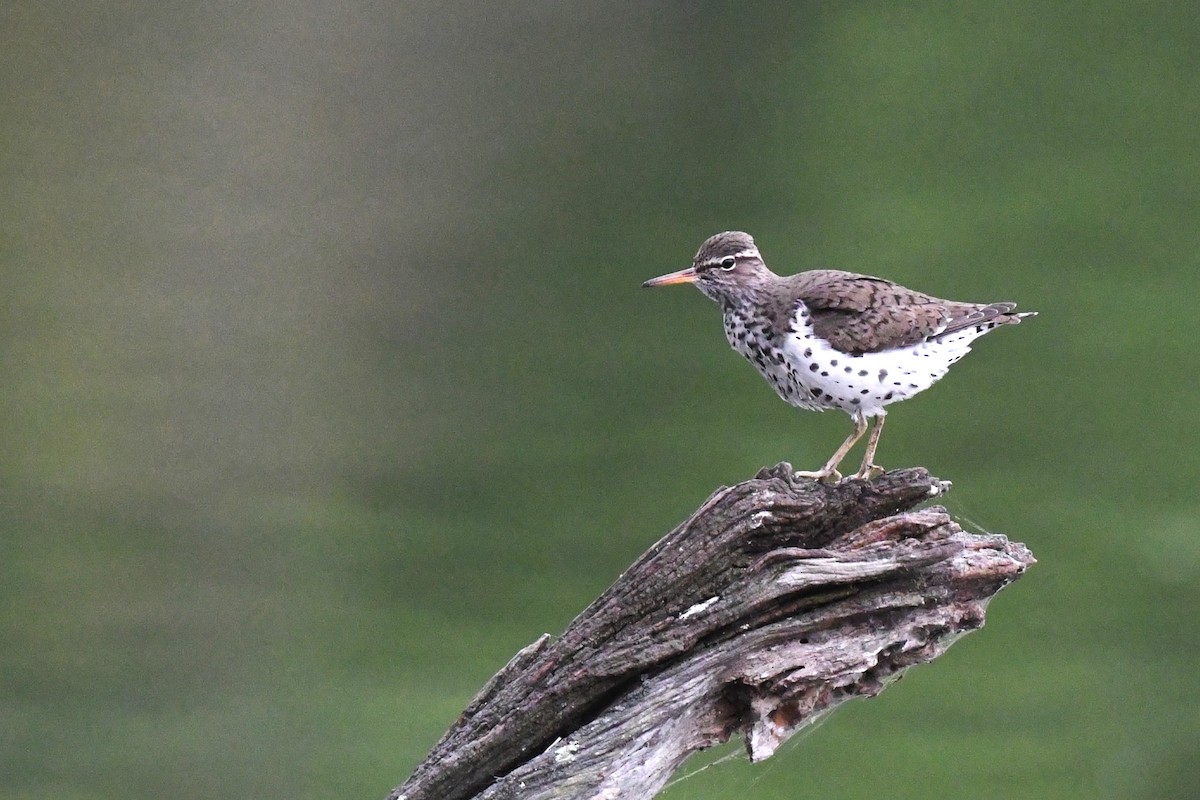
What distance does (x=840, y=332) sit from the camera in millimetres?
4469

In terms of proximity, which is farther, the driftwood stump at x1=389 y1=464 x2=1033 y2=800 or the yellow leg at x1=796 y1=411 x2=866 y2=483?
the yellow leg at x1=796 y1=411 x2=866 y2=483

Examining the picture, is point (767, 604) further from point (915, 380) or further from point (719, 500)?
point (915, 380)

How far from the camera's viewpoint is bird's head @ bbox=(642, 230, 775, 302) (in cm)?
477

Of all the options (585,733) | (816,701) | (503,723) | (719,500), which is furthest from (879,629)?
(503,723)

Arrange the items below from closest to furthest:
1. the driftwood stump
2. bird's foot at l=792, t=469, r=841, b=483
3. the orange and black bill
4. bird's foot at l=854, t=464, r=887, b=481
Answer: the driftwood stump < bird's foot at l=792, t=469, r=841, b=483 < bird's foot at l=854, t=464, r=887, b=481 < the orange and black bill

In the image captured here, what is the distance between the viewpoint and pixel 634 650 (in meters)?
3.75

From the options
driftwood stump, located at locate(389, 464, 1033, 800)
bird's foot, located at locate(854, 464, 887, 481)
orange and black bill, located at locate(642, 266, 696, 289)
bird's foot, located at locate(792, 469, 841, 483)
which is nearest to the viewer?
driftwood stump, located at locate(389, 464, 1033, 800)

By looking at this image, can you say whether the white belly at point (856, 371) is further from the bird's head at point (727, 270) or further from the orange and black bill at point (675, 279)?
the orange and black bill at point (675, 279)

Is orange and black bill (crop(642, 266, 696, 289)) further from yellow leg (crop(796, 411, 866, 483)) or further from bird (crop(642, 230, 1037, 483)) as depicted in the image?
yellow leg (crop(796, 411, 866, 483))

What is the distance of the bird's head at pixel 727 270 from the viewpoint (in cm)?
477

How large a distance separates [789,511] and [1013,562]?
27.5 inches

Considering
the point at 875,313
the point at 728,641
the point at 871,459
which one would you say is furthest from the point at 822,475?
the point at 728,641

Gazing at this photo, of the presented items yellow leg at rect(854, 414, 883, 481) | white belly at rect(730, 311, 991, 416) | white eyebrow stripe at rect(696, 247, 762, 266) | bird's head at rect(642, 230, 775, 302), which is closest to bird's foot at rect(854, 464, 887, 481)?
yellow leg at rect(854, 414, 883, 481)

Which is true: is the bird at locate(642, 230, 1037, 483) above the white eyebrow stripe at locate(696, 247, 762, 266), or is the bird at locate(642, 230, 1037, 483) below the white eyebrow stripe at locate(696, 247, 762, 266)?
below
